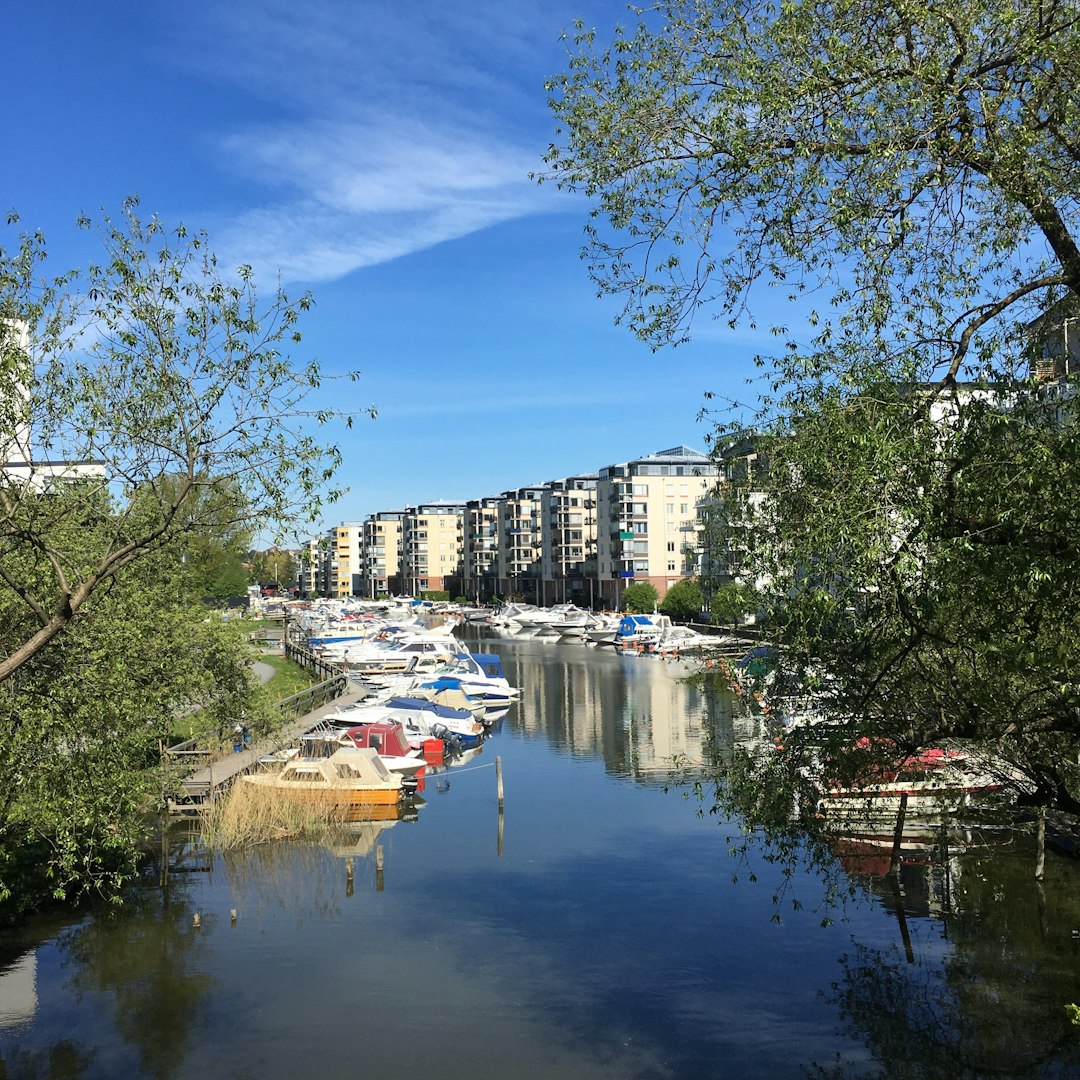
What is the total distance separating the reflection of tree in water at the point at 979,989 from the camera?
18.0m

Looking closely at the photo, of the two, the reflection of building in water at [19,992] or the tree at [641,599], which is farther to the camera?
the tree at [641,599]

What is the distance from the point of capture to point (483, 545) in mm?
191875

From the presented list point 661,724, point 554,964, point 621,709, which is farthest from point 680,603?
point 554,964

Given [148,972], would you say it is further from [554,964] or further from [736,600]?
[736,600]

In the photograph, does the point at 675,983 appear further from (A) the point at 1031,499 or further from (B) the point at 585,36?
(B) the point at 585,36

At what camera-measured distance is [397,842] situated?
109ft

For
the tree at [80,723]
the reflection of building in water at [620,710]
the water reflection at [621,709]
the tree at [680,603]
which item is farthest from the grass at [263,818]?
the tree at [680,603]

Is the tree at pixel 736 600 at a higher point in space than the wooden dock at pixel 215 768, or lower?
higher

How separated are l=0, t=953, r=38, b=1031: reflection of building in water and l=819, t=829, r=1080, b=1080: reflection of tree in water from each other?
15.1 meters

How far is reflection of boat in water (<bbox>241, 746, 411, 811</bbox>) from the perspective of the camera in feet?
116

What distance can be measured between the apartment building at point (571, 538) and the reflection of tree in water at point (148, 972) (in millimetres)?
127514

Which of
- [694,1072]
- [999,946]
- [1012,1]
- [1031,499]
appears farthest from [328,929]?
[1012,1]

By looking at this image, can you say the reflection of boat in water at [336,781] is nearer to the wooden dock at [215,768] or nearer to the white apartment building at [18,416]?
the wooden dock at [215,768]

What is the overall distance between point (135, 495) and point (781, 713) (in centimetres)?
885
